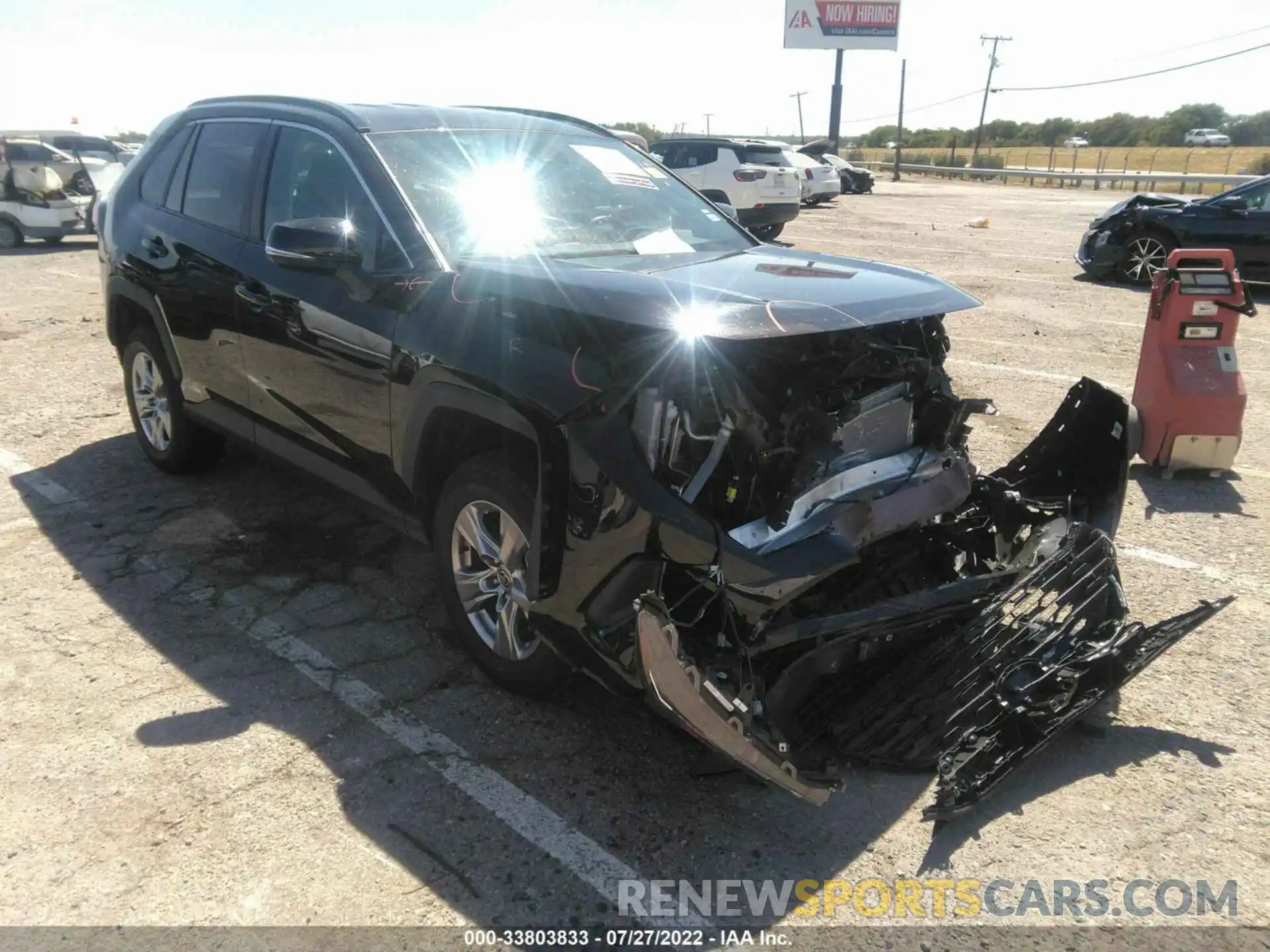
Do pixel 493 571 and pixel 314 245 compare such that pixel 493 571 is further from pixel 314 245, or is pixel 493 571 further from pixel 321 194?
pixel 321 194

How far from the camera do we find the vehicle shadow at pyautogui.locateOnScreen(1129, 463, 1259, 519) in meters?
5.31

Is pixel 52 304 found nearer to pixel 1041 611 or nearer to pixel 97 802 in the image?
pixel 97 802

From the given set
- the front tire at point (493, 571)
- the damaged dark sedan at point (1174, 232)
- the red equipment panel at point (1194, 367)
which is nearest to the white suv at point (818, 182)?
the damaged dark sedan at point (1174, 232)

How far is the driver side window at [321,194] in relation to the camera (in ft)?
11.7

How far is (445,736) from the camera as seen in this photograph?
329cm

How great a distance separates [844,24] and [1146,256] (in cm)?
4638

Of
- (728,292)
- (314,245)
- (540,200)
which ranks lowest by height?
(728,292)

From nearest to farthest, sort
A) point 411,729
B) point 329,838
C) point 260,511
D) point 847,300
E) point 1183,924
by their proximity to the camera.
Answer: point 1183,924, point 329,838, point 847,300, point 411,729, point 260,511

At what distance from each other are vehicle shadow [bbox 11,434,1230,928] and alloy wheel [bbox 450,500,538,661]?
0.26 meters

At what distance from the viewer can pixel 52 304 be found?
11.4 metres

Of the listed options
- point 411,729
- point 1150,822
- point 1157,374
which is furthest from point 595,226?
point 1157,374

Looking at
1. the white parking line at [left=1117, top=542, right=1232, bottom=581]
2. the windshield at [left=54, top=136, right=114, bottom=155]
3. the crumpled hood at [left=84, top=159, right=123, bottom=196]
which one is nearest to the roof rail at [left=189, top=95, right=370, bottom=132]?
the white parking line at [left=1117, top=542, right=1232, bottom=581]

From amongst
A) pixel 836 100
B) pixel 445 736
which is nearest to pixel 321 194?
pixel 445 736

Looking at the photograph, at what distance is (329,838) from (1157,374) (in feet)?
17.7
